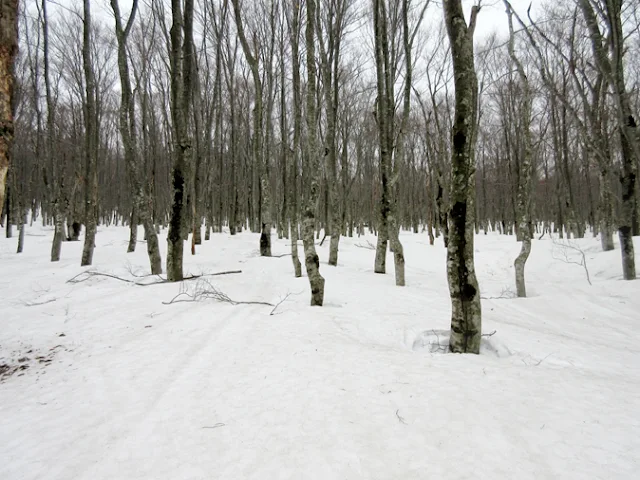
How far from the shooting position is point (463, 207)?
12.1ft

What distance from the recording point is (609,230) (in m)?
12.8

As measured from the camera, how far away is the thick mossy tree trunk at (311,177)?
225 inches

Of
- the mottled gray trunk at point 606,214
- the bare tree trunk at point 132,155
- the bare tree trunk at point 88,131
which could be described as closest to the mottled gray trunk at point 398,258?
the bare tree trunk at point 132,155

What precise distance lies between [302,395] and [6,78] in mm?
3309

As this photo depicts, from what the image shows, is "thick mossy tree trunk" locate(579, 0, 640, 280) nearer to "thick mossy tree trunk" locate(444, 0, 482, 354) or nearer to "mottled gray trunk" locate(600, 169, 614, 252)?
"thick mossy tree trunk" locate(444, 0, 482, 354)

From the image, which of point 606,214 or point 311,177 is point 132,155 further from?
point 606,214

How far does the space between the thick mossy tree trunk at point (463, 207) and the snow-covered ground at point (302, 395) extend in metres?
0.47

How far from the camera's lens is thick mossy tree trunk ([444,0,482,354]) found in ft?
12.1

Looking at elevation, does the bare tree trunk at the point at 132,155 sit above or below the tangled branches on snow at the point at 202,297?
above

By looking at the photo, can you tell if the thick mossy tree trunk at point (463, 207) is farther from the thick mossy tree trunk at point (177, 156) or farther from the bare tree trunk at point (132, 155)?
the bare tree trunk at point (132, 155)

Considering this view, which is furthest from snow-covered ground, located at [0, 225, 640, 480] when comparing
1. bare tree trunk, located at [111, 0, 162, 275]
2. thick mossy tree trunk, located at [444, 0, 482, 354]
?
bare tree trunk, located at [111, 0, 162, 275]

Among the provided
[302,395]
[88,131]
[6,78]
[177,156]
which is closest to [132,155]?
[88,131]

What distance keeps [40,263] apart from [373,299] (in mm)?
11847

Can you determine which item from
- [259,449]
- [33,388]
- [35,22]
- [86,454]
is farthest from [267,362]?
[35,22]
